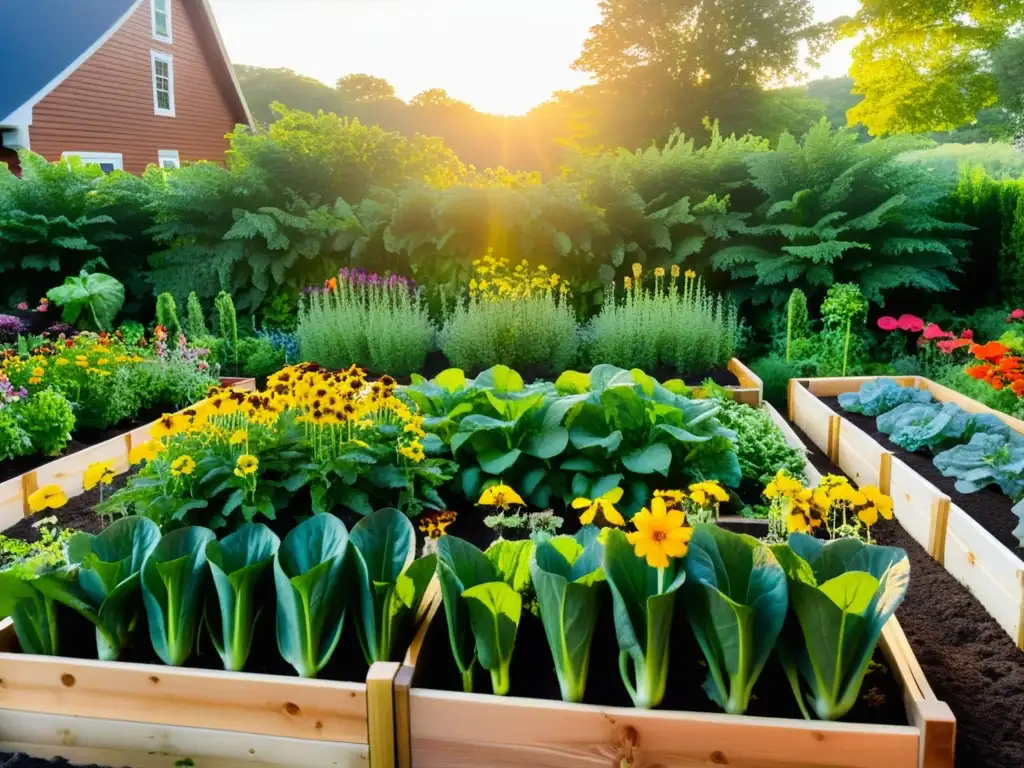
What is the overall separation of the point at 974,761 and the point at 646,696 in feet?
2.38

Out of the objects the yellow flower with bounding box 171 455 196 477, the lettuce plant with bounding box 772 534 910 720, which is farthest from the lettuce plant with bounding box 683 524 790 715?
the yellow flower with bounding box 171 455 196 477

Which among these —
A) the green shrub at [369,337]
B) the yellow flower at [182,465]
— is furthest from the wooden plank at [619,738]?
the green shrub at [369,337]

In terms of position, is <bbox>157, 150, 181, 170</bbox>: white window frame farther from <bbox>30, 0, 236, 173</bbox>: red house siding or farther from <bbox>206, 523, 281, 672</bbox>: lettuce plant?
<bbox>206, 523, 281, 672</bbox>: lettuce plant

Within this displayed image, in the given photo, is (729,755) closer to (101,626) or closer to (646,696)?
(646,696)

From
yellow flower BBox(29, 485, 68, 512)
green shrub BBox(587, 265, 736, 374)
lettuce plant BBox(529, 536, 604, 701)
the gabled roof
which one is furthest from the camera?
the gabled roof

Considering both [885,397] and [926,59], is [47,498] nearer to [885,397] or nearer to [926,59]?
[885,397]

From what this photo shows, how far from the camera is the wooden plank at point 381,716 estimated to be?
165 centimetres

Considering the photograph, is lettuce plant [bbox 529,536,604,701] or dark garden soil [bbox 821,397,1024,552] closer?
lettuce plant [bbox 529,536,604,701]

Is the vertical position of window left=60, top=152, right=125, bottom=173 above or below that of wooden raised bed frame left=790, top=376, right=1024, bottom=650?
above

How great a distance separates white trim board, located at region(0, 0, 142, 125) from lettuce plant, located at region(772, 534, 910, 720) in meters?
13.9

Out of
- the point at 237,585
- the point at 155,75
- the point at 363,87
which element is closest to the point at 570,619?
the point at 237,585

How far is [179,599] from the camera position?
183 centimetres

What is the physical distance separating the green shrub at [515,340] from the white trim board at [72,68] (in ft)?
34.4

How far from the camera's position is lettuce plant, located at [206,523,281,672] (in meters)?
1.81
